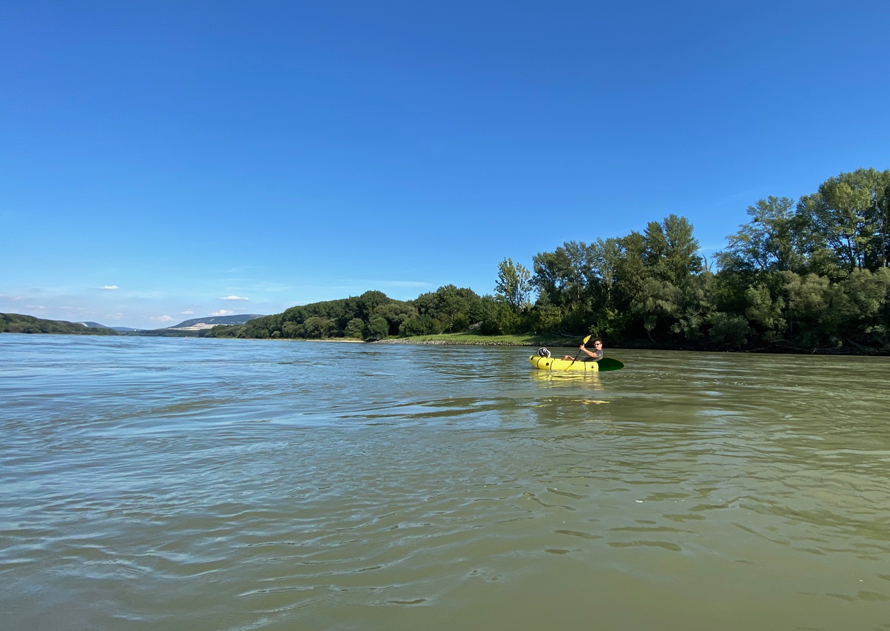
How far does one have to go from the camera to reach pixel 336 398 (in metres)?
13.0

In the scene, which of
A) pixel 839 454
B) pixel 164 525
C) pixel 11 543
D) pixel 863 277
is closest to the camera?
pixel 11 543

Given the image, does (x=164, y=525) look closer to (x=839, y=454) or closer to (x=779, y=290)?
(x=839, y=454)

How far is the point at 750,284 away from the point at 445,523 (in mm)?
55931

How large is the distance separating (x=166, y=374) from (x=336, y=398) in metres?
10.9

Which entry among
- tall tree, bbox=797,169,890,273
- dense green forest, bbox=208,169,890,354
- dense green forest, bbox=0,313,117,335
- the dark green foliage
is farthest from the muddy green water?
dense green forest, bbox=0,313,117,335

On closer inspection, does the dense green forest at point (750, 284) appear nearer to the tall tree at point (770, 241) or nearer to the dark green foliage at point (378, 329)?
the tall tree at point (770, 241)

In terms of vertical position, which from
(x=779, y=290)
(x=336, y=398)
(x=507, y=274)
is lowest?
(x=336, y=398)

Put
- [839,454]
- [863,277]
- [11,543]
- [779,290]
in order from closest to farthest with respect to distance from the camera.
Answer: [11,543] → [839,454] → [863,277] → [779,290]

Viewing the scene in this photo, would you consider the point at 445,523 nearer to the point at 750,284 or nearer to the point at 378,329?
the point at 750,284

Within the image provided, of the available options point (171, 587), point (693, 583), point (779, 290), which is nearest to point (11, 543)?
point (171, 587)

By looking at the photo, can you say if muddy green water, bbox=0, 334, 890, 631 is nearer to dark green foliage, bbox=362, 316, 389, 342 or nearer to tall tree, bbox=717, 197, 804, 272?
tall tree, bbox=717, 197, 804, 272

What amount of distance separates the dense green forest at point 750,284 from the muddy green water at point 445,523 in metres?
41.2

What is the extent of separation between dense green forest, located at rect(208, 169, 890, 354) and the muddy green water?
135 ft

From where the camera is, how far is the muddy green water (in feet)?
9.61
